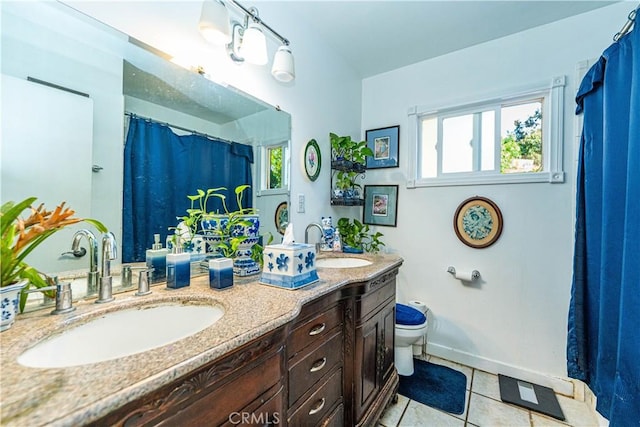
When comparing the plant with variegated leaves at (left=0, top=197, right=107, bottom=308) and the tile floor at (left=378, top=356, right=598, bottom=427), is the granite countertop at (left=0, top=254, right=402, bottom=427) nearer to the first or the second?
the plant with variegated leaves at (left=0, top=197, right=107, bottom=308)

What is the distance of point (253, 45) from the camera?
51.3 inches

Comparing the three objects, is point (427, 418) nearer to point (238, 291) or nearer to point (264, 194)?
point (238, 291)

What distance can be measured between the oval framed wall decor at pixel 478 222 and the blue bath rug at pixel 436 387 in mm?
913

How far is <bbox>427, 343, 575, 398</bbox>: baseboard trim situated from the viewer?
1705 millimetres

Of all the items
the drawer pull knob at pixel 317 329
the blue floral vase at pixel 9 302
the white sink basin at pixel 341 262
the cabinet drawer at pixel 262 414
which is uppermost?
the blue floral vase at pixel 9 302

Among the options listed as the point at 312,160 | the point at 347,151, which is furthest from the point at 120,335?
the point at 347,151

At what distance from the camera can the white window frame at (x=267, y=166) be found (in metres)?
1.50

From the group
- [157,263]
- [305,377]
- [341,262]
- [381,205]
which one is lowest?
[305,377]

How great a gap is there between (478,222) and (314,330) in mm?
1549

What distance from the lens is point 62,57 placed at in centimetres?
85

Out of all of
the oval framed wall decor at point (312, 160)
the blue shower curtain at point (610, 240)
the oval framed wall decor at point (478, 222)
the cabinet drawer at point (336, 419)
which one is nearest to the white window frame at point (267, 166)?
the oval framed wall decor at point (312, 160)

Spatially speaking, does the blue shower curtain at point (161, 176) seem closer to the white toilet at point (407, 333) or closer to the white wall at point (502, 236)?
the white toilet at point (407, 333)

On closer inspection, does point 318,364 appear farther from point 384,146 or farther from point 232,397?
point 384,146

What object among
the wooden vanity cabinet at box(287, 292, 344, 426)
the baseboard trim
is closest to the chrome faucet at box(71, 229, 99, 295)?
the wooden vanity cabinet at box(287, 292, 344, 426)
